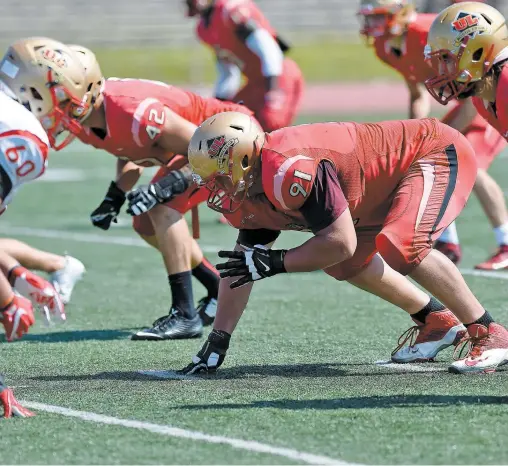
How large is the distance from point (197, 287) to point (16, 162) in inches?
153

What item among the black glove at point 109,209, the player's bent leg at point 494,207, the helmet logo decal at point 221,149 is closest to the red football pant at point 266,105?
the player's bent leg at point 494,207

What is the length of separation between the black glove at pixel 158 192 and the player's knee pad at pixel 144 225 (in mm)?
339

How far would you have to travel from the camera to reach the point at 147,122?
6164 mm

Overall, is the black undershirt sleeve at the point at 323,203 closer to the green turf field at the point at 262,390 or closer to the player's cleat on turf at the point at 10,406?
the green turf field at the point at 262,390

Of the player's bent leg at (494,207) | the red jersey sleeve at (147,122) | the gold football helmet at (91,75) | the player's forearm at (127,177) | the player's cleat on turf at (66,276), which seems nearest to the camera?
the gold football helmet at (91,75)

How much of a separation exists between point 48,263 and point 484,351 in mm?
2465

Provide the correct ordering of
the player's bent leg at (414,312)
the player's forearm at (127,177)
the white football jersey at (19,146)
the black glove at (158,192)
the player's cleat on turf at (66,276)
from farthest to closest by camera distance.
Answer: the player's forearm at (127,177) → the player's cleat on turf at (66,276) → the black glove at (158,192) → the player's bent leg at (414,312) → the white football jersey at (19,146)

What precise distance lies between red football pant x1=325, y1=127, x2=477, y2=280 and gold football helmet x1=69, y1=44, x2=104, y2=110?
5.08ft

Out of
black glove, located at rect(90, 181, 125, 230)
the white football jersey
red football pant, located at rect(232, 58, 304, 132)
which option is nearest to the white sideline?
the white football jersey

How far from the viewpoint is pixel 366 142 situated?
5297 mm

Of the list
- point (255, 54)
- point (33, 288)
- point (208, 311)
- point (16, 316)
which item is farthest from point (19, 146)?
point (255, 54)

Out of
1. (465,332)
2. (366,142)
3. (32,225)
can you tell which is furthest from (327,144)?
(32,225)

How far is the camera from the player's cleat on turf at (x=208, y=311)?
691 centimetres

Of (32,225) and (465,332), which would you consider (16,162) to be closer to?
(465,332)
